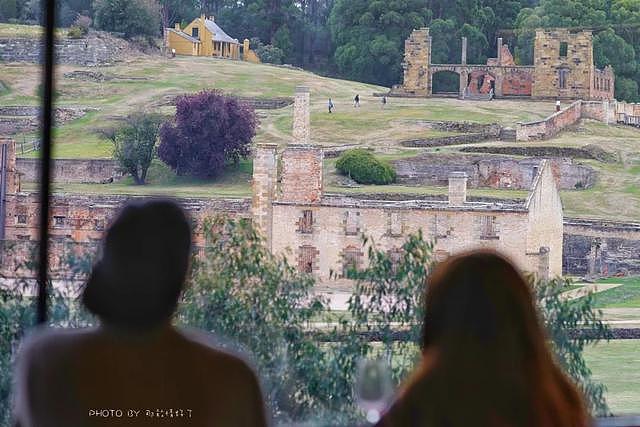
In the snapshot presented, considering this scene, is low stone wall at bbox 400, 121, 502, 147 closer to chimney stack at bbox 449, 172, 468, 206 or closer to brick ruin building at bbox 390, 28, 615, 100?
brick ruin building at bbox 390, 28, 615, 100

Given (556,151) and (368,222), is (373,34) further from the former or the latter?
(368,222)

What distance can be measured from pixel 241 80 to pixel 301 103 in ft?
31.5

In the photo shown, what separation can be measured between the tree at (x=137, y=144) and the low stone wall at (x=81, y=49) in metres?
1.11

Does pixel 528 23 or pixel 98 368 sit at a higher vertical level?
pixel 528 23

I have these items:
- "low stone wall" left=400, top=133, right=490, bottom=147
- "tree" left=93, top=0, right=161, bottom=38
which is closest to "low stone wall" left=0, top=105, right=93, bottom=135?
"tree" left=93, top=0, right=161, bottom=38

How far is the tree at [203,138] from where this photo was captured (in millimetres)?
11500

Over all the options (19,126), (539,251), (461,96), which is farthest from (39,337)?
(461,96)

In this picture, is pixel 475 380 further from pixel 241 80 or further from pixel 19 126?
pixel 241 80

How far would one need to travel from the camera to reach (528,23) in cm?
2094

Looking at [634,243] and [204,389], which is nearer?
[204,389]

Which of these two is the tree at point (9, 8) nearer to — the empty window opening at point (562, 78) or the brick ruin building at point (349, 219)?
the brick ruin building at point (349, 219)

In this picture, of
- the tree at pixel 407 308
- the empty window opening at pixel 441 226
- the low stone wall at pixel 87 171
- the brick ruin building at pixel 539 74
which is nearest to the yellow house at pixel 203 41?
the low stone wall at pixel 87 171

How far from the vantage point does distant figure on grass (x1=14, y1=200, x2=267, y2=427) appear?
1034 mm

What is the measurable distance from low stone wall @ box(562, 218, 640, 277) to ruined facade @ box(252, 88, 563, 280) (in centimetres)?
58
